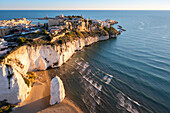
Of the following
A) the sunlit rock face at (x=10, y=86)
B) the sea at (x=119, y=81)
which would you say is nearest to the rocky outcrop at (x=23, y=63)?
the sunlit rock face at (x=10, y=86)

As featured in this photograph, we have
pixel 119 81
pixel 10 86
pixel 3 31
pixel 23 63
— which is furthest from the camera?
pixel 3 31

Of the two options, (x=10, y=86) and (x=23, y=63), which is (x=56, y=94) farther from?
(x=23, y=63)

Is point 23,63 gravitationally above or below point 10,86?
above

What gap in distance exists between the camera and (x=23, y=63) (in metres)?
26.2

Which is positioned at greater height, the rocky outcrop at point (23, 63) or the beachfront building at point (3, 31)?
the beachfront building at point (3, 31)

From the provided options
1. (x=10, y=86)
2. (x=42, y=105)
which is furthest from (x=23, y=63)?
(x=42, y=105)

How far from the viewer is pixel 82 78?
2812 cm

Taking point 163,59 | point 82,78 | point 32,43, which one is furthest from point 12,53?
point 163,59

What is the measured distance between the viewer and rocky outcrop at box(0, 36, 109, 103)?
19.5 meters

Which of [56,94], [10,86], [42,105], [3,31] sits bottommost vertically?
[42,105]

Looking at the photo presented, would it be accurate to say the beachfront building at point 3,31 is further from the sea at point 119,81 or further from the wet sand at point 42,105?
the wet sand at point 42,105

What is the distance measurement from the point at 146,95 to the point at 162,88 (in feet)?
16.4

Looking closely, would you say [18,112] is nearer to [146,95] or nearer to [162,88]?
[146,95]

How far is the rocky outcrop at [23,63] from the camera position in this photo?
64.1ft
